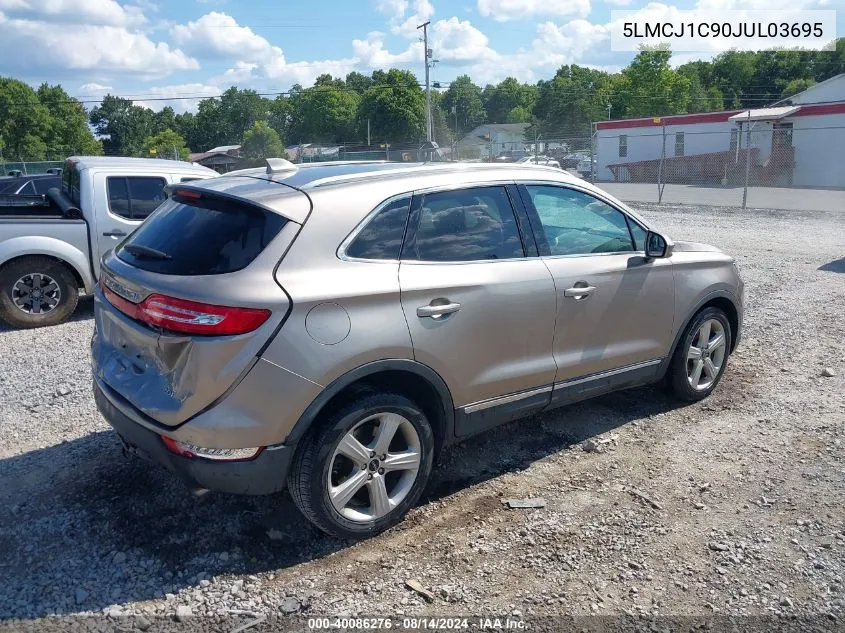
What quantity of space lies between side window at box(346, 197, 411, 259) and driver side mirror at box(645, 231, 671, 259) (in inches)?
73.3

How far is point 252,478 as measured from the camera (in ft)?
10.7

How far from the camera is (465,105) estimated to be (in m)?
124

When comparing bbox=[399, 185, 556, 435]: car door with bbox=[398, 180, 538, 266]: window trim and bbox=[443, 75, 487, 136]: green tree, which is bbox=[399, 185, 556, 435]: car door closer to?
bbox=[398, 180, 538, 266]: window trim

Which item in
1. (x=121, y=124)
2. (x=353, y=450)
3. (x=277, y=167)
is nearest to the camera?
(x=353, y=450)

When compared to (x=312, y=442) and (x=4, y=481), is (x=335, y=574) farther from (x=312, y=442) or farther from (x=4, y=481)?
(x=4, y=481)

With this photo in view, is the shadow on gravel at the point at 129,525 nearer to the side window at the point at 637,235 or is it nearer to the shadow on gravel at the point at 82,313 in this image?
the side window at the point at 637,235

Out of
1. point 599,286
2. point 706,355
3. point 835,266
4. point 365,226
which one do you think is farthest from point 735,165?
point 365,226

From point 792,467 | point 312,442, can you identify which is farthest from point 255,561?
point 792,467

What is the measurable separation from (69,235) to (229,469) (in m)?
5.65

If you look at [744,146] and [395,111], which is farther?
[395,111]

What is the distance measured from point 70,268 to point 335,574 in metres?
6.00

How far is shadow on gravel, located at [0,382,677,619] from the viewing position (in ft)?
10.7

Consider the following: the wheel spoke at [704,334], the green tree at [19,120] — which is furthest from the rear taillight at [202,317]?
the green tree at [19,120]

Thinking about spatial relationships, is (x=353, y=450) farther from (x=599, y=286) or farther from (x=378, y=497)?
(x=599, y=286)
